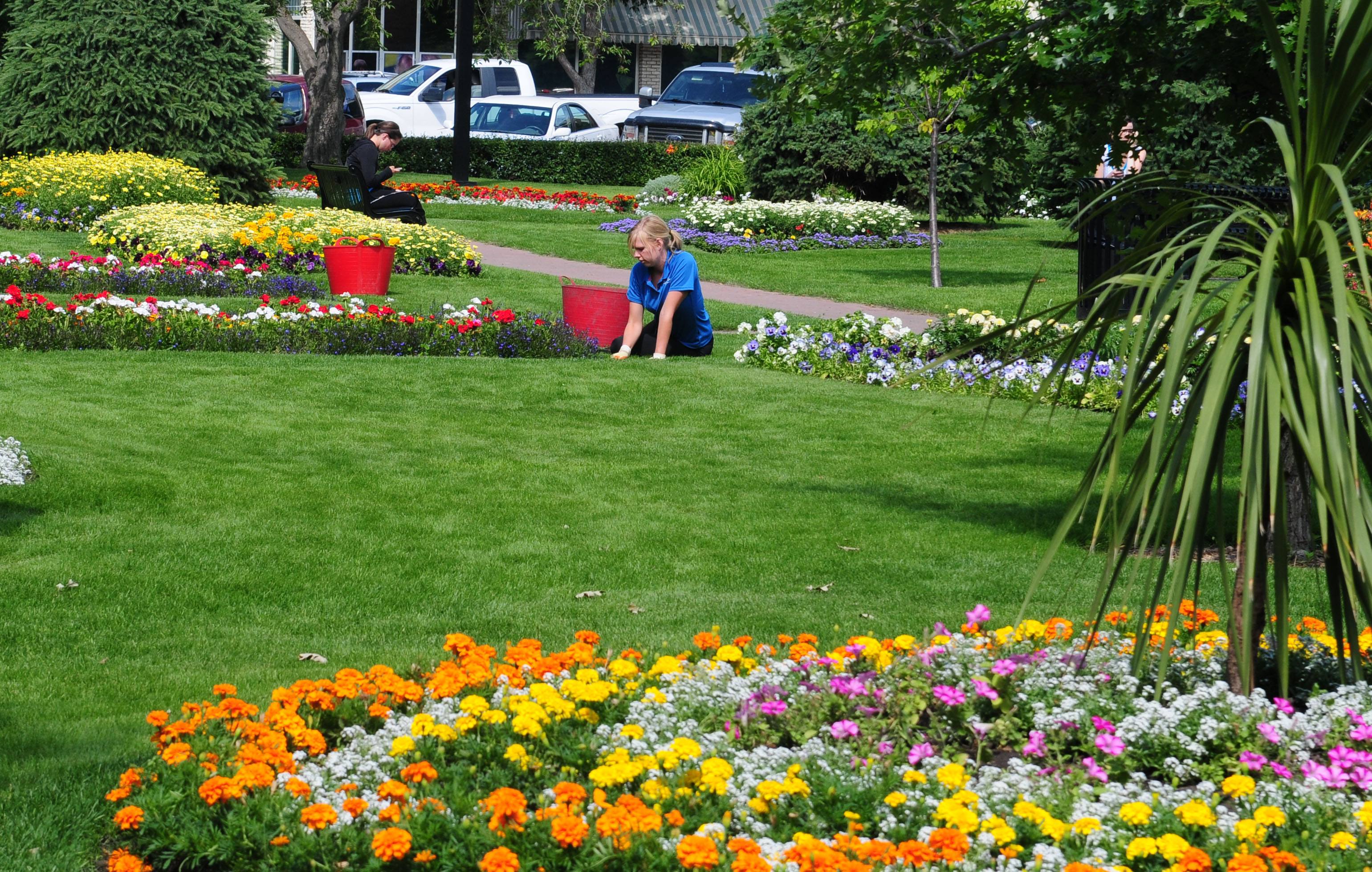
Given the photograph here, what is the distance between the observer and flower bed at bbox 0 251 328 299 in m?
11.7

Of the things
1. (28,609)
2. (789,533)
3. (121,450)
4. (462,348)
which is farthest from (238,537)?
(462,348)

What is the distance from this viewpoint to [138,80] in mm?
17703

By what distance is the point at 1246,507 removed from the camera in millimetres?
3236

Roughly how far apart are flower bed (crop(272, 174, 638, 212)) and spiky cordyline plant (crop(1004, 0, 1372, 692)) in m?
18.8

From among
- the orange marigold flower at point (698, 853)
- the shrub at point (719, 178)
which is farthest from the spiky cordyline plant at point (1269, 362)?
the shrub at point (719, 178)

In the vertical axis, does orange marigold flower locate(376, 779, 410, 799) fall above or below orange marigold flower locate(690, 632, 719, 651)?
below

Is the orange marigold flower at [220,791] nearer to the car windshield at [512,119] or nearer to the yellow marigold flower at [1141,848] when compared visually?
the yellow marigold flower at [1141,848]

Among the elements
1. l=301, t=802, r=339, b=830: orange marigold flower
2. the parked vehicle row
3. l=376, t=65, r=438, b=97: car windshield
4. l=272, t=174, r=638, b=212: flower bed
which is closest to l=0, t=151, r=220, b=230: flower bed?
l=272, t=174, r=638, b=212: flower bed

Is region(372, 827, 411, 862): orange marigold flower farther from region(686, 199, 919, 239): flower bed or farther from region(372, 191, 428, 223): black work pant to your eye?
region(686, 199, 919, 239): flower bed

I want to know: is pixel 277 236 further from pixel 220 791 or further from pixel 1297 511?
pixel 220 791

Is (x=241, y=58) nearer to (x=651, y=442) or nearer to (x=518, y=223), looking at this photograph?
(x=518, y=223)

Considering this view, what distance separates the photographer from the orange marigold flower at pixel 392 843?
2824 millimetres

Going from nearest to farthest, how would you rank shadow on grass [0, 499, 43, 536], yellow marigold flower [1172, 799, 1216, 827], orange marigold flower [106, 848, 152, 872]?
yellow marigold flower [1172, 799, 1216, 827], orange marigold flower [106, 848, 152, 872], shadow on grass [0, 499, 43, 536]

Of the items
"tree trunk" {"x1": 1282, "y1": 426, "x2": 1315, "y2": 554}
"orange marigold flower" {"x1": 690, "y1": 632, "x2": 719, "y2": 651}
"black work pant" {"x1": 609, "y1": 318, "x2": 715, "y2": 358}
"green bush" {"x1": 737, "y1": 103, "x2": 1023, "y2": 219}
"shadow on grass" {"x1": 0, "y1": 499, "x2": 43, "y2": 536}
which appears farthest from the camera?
"green bush" {"x1": 737, "y1": 103, "x2": 1023, "y2": 219}
